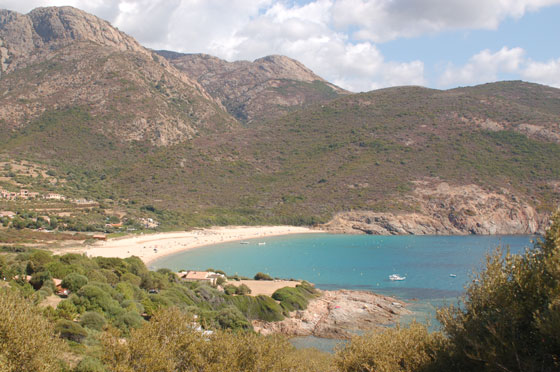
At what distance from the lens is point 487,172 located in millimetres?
108188

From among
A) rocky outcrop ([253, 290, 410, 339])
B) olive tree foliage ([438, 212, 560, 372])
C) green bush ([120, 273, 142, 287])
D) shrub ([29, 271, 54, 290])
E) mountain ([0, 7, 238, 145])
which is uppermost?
mountain ([0, 7, 238, 145])

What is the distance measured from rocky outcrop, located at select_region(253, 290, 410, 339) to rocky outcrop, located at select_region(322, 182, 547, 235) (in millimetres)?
60176

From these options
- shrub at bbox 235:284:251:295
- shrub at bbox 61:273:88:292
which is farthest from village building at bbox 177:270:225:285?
shrub at bbox 61:273:88:292

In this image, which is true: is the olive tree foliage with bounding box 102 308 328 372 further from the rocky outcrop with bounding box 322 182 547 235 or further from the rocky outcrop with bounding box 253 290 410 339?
the rocky outcrop with bounding box 322 182 547 235

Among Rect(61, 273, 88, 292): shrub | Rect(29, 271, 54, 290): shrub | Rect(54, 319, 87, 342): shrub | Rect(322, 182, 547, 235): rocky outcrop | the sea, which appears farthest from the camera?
Rect(322, 182, 547, 235): rocky outcrop

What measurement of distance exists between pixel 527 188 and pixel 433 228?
2373 centimetres

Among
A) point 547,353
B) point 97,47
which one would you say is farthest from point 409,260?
point 97,47

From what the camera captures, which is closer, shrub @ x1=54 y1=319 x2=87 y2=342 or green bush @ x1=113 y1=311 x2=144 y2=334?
shrub @ x1=54 y1=319 x2=87 y2=342

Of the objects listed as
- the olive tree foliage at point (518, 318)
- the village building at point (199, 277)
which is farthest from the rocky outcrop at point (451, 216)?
the olive tree foliage at point (518, 318)

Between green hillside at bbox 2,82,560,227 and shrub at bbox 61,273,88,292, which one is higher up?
green hillside at bbox 2,82,560,227

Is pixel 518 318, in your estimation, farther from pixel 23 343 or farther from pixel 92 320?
pixel 92 320

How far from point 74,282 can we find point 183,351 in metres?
14.7

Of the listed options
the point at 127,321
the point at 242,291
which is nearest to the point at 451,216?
the point at 242,291

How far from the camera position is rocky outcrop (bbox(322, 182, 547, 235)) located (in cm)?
9850
